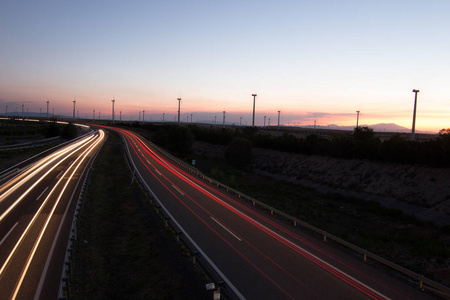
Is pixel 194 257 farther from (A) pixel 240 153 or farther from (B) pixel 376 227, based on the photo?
(A) pixel 240 153

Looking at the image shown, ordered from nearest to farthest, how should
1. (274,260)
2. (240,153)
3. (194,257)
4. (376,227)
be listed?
(194,257) < (274,260) < (376,227) < (240,153)

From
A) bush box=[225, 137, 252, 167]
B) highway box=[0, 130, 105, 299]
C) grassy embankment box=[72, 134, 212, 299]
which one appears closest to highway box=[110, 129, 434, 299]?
grassy embankment box=[72, 134, 212, 299]

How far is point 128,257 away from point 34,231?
200 inches

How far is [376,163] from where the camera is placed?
3856cm

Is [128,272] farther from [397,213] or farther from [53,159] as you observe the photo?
[53,159]

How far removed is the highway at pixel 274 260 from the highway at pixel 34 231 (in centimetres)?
637

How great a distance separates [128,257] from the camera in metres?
14.3

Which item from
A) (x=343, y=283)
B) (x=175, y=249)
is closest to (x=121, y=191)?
(x=175, y=249)

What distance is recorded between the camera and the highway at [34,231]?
384 inches

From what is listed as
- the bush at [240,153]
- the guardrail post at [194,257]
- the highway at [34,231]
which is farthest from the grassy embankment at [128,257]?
the bush at [240,153]

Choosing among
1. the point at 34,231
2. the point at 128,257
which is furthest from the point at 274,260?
the point at 34,231

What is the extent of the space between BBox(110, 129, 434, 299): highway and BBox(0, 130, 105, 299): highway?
20.9ft

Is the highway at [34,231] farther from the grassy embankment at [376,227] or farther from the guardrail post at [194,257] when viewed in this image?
the grassy embankment at [376,227]

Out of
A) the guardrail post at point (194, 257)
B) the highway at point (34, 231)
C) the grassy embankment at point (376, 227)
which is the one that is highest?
the guardrail post at point (194, 257)
